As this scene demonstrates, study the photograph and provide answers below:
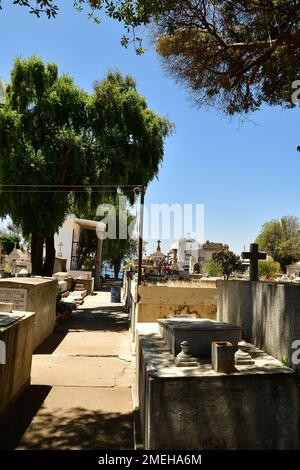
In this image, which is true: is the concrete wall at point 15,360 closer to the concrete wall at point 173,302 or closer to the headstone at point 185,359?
the headstone at point 185,359

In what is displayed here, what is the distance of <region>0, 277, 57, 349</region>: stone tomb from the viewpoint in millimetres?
9062

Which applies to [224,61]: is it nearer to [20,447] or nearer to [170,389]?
[170,389]

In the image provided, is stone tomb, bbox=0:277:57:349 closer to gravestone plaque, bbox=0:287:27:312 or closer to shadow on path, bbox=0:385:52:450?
gravestone plaque, bbox=0:287:27:312

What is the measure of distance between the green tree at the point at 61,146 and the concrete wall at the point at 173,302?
7.44 metres

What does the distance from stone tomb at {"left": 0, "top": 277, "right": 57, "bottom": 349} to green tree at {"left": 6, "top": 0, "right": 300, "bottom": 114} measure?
5602mm

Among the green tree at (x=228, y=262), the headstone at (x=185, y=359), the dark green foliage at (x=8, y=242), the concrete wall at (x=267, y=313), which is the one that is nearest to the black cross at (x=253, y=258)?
the concrete wall at (x=267, y=313)

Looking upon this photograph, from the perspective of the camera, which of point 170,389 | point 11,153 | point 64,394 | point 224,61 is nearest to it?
point 170,389

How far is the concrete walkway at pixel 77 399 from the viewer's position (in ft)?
15.3

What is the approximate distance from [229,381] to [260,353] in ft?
4.03

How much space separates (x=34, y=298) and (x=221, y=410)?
21.9ft

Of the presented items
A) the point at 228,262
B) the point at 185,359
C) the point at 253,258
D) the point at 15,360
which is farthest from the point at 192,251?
the point at 185,359

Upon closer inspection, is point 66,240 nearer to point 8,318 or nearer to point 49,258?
point 49,258

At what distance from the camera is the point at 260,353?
A: 4.81m

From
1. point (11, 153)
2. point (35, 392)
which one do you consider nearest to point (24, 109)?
point (11, 153)
